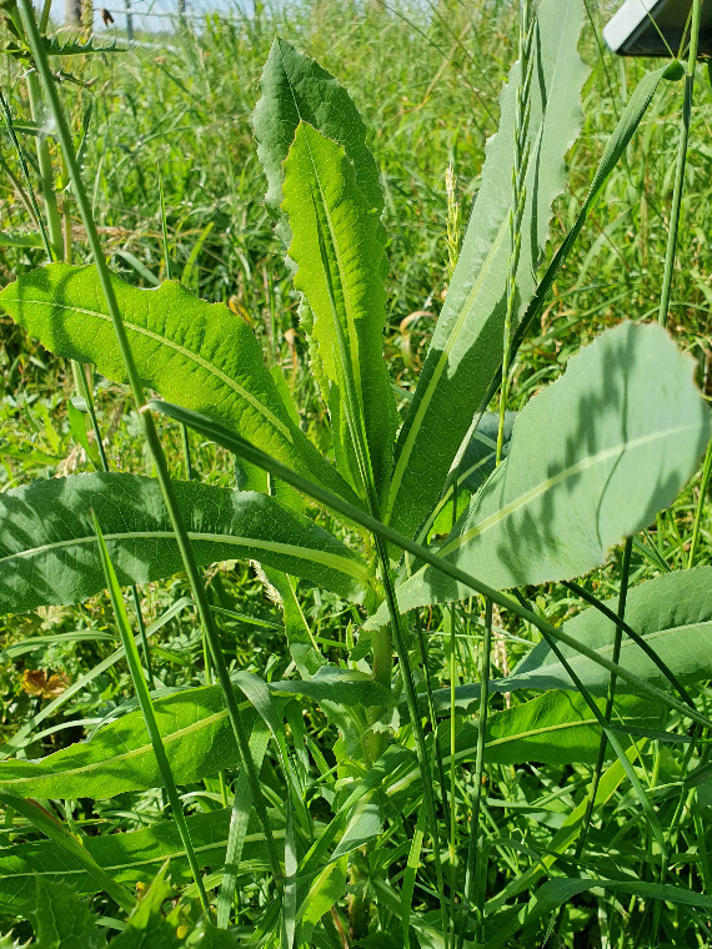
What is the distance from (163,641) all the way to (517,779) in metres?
0.81

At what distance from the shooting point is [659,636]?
3.29 feet

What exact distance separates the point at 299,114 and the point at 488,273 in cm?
27

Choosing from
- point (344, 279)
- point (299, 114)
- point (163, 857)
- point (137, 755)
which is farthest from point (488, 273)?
point (163, 857)

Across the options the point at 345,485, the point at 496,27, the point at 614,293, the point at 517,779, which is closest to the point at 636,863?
the point at 517,779

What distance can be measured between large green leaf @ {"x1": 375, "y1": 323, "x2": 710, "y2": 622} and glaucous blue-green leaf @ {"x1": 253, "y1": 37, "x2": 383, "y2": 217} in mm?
351

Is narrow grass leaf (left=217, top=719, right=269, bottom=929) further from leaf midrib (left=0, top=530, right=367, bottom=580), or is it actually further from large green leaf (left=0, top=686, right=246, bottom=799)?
leaf midrib (left=0, top=530, right=367, bottom=580)

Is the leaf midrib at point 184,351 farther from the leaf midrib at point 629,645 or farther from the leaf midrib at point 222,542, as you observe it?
the leaf midrib at point 629,645

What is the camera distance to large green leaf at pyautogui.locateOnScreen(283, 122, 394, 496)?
0.86 meters

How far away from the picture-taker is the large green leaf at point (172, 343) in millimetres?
916

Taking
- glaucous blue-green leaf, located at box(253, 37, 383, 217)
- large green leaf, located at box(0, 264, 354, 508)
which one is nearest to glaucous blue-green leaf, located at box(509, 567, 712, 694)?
large green leaf, located at box(0, 264, 354, 508)

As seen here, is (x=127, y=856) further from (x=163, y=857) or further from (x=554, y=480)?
(x=554, y=480)

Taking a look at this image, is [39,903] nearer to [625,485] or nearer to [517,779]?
[625,485]

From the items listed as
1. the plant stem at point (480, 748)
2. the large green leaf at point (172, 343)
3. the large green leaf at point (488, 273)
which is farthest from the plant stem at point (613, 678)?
the large green leaf at point (172, 343)

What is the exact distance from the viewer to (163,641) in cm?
179
